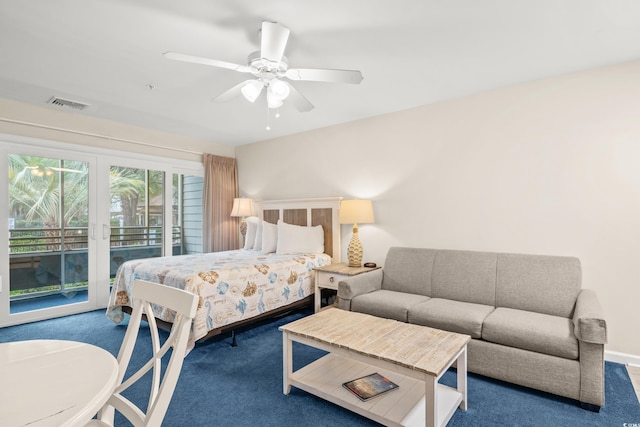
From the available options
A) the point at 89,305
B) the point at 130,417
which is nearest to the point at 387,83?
the point at 130,417

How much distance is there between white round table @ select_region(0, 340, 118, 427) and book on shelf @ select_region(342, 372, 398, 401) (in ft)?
4.61

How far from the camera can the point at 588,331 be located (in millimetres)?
1955

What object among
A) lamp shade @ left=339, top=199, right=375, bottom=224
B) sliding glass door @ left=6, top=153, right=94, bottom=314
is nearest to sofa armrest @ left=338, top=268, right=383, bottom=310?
lamp shade @ left=339, top=199, right=375, bottom=224

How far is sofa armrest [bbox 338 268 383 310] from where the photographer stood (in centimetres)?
309

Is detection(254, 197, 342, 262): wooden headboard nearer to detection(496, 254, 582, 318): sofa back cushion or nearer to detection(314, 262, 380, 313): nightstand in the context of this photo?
detection(314, 262, 380, 313): nightstand

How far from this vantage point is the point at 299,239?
418 cm

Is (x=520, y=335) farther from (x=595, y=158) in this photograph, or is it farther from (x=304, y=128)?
(x=304, y=128)

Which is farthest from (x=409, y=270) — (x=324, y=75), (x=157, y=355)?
(x=157, y=355)

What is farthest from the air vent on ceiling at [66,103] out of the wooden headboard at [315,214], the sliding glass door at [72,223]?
the wooden headboard at [315,214]

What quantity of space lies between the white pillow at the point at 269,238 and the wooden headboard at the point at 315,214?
0.34 m

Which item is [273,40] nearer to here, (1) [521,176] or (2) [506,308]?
(1) [521,176]

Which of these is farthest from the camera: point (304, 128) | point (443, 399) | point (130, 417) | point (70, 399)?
point (304, 128)

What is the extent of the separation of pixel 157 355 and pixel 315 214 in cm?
330

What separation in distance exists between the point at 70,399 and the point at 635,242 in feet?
11.6
